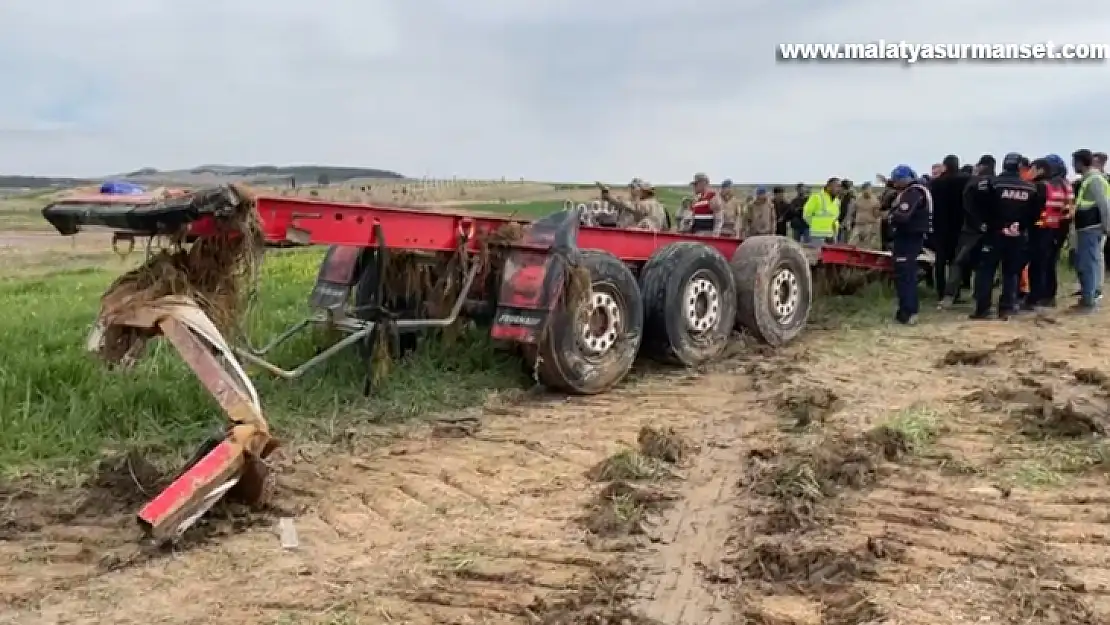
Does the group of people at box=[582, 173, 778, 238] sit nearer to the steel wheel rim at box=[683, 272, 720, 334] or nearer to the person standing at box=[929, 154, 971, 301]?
the steel wheel rim at box=[683, 272, 720, 334]

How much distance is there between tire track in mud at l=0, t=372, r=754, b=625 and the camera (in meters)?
3.80

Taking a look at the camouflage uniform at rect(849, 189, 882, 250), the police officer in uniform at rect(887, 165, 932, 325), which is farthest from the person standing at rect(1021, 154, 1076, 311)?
the camouflage uniform at rect(849, 189, 882, 250)

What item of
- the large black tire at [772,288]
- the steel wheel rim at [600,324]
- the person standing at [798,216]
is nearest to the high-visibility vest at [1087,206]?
the large black tire at [772,288]

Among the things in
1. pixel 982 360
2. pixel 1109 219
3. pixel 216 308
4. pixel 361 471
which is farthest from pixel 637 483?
pixel 1109 219

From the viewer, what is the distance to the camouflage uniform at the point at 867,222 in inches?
552

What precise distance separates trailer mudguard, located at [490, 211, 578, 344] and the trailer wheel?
12cm

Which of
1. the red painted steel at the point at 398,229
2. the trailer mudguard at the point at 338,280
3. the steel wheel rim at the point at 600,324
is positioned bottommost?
the steel wheel rim at the point at 600,324

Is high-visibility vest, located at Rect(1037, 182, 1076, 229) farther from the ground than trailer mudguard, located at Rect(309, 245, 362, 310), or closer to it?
farther from the ground

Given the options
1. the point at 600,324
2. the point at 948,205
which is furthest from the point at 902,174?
the point at 600,324

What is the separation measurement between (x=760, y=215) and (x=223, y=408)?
10.8 meters

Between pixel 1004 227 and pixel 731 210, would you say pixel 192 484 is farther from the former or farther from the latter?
pixel 731 210

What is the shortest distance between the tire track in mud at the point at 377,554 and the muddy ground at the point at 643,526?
0.04 ft

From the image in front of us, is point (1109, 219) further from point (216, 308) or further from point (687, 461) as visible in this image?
point (216, 308)

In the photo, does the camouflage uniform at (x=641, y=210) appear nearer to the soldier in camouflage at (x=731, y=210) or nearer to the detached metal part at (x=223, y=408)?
the soldier in camouflage at (x=731, y=210)
